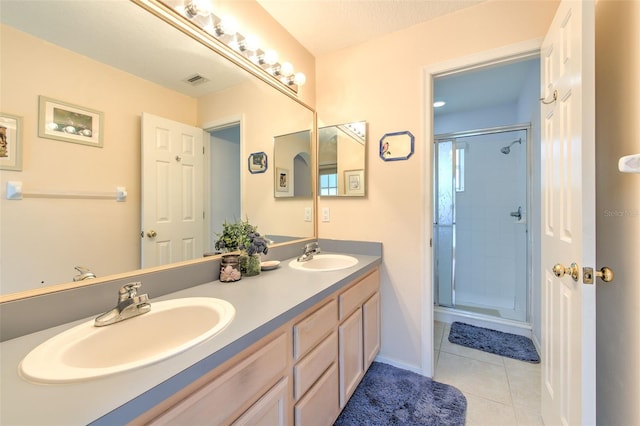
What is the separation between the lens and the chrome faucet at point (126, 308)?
2.55 feet

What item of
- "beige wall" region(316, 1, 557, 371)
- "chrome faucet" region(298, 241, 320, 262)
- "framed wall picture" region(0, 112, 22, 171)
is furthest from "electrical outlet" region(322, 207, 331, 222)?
"framed wall picture" region(0, 112, 22, 171)

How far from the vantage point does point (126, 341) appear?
0.80m

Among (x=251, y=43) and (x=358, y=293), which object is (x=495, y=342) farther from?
(x=251, y=43)

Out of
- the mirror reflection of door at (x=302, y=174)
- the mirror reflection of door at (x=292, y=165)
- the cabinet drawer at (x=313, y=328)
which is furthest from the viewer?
the mirror reflection of door at (x=302, y=174)

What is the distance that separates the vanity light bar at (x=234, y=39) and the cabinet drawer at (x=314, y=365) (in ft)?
5.20

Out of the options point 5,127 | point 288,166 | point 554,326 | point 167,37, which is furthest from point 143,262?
point 554,326

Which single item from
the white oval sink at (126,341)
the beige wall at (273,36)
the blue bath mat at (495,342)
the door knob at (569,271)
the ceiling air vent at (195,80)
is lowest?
the blue bath mat at (495,342)

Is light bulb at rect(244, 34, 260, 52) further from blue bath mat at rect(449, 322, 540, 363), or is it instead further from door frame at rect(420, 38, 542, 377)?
blue bath mat at rect(449, 322, 540, 363)

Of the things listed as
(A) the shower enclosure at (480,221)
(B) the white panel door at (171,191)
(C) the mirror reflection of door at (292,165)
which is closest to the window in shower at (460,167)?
(A) the shower enclosure at (480,221)

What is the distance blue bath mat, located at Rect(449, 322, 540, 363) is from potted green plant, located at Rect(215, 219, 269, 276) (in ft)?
5.98

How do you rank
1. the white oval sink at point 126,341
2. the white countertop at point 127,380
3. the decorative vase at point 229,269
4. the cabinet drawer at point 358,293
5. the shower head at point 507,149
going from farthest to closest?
the shower head at point 507,149 < the cabinet drawer at point 358,293 < the decorative vase at point 229,269 < the white oval sink at point 126,341 < the white countertop at point 127,380

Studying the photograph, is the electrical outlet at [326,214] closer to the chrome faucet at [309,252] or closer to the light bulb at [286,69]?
the chrome faucet at [309,252]

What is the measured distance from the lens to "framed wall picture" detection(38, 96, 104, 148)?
81 cm

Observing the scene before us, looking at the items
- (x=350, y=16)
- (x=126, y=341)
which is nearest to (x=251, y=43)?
(x=350, y=16)
